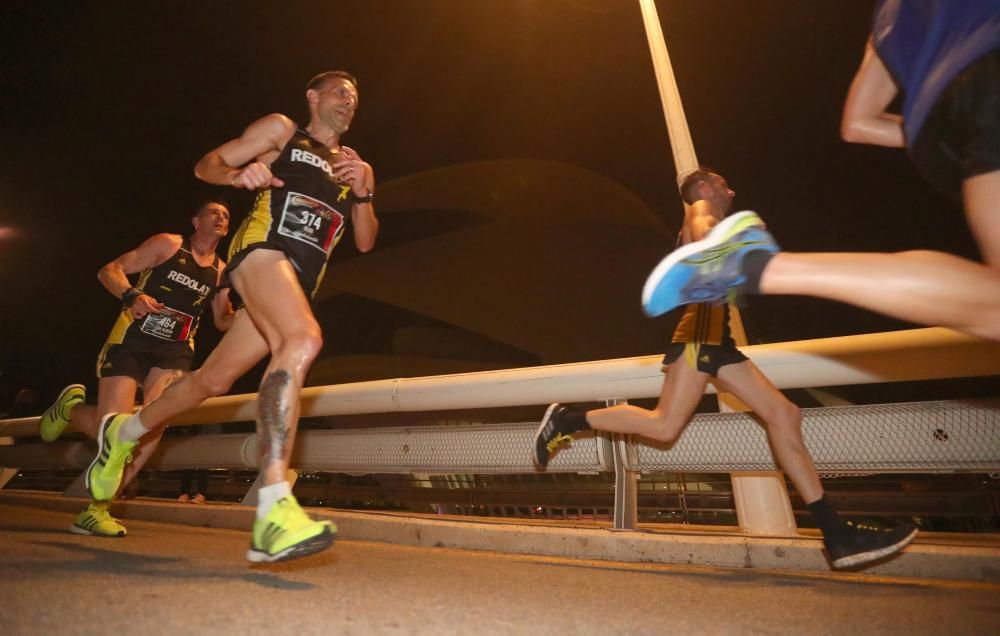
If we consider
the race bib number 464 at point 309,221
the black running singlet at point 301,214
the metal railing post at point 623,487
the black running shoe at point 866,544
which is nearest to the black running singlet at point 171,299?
the black running singlet at point 301,214

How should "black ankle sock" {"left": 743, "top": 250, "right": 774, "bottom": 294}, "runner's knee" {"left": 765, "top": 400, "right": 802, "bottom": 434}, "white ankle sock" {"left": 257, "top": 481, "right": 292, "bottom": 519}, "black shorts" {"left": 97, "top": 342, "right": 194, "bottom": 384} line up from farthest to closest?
"black shorts" {"left": 97, "top": 342, "right": 194, "bottom": 384}
"runner's knee" {"left": 765, "top": 400, "right": 802, "bottom": 434}
"white ankle sock" {"left": 257, "top": 481, "right": 292, "bottom": 519}
"black ankle sock" {"left": 743, "top": 250, "right": 774, "bottom": 294}

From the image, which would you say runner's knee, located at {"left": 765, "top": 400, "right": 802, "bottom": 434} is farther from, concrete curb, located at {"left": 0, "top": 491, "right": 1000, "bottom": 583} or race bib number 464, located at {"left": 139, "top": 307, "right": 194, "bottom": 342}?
race bib number 464, located at {"left": 139, "top": 307, "right": 194, "bottom": 342}

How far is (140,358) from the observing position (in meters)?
4.34

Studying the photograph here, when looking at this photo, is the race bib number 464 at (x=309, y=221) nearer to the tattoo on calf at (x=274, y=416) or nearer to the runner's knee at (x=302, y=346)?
the runner's knee at (x=302, y=346)

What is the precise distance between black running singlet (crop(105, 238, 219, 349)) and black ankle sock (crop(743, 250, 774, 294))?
4.06m

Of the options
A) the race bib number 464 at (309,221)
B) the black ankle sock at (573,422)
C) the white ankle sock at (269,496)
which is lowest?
the white ankle sock at (269,496)

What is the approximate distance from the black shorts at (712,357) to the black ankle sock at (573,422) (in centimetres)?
71

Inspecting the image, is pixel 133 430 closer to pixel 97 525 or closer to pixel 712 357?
pixel 97 525

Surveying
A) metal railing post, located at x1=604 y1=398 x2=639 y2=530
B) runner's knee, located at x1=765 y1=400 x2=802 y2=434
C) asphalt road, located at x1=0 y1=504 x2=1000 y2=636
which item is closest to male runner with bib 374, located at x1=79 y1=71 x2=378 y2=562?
asphalt road, located at x1=0 y1=504 x2=1000 y2=636

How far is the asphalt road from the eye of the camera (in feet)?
4.77

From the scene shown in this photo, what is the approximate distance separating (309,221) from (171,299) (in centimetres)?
227

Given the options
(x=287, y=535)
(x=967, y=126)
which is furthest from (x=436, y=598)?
(x=967, y=126)

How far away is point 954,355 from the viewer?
2594 millimetres

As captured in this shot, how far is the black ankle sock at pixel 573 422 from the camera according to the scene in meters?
3.38
